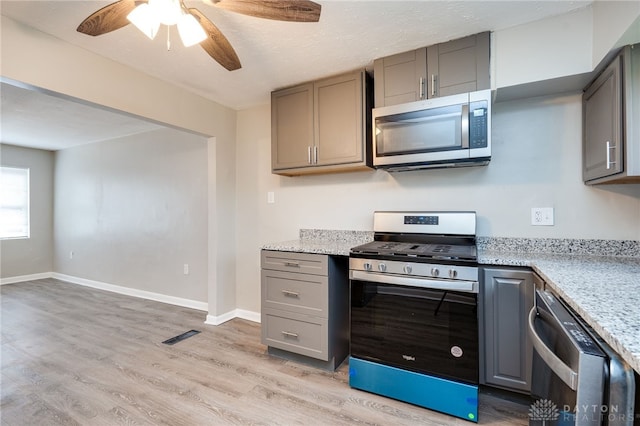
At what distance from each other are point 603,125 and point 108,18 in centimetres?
263

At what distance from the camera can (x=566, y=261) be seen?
5.40 feet

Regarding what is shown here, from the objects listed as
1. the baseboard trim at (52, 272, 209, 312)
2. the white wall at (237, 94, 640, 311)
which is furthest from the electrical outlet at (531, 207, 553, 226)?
the baseboard trim at (52, 272, 209, 312)

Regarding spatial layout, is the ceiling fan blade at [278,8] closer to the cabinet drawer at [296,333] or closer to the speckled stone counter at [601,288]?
the speckled stone counter at [601,288]

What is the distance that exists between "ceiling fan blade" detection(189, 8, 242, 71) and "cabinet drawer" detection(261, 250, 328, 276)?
4.47ft

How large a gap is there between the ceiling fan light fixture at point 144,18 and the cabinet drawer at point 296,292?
1713mm

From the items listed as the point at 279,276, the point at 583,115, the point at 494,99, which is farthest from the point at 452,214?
the point at 279,276

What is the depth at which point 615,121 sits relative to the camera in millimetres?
1455

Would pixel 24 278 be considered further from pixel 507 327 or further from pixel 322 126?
pixel 507 327

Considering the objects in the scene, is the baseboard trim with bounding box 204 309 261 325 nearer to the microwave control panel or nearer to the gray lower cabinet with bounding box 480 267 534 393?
the gray lower cabinet with bounding box 480 267 534 393

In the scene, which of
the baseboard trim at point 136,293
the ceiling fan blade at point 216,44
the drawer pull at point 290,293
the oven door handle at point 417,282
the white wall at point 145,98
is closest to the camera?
the ceiling fan blade at point 216,44

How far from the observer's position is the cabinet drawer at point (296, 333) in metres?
2.14

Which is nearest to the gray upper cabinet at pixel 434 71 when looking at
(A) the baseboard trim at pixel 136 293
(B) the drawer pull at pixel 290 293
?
(B) the drawer pull at pixel 290 293

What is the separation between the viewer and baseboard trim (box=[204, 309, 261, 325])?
3.11 meters

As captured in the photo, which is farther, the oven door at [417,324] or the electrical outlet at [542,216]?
the electrical outlet at [542,216]
